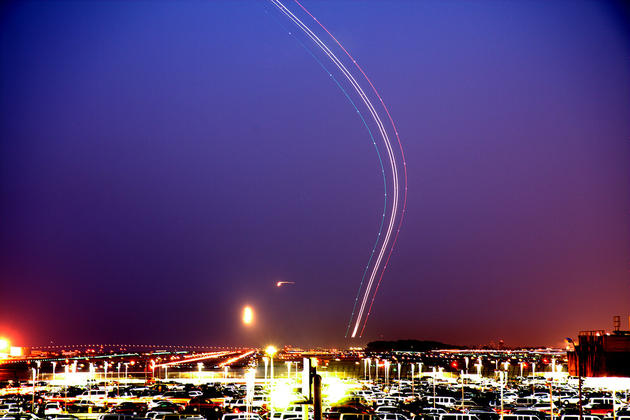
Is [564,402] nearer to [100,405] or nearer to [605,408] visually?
[605,408]

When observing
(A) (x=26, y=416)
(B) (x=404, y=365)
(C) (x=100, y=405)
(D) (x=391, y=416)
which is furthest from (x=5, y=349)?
(D) (x=391, y=416)

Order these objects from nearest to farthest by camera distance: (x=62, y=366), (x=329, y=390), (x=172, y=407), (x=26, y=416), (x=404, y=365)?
(x=26, y=416) → (x=172, y=407) → (x=329, y=390) → (x=62, y=366) → (x=404, y=365)

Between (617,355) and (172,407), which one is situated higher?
(617,355)

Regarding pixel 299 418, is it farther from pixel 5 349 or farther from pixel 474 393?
pixel 5 349

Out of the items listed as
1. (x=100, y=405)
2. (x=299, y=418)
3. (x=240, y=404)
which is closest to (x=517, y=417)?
(x=299, y=418)

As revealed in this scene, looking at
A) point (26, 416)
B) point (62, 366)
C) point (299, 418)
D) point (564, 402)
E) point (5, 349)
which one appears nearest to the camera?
point (299, 418)

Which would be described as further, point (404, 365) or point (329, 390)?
point (404, 365)
